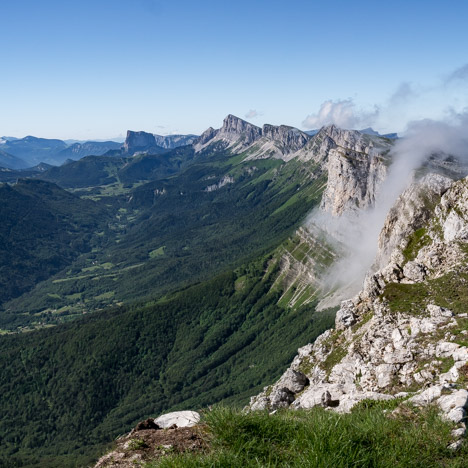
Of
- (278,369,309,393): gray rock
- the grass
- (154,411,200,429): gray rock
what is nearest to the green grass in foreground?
(154,411,200,429): gray rock

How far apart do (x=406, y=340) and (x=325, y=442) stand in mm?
33340

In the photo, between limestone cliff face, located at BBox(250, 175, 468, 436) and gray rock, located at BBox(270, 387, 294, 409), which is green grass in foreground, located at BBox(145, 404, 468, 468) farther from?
gray rock, located at BBox(270, 387, 294, 409)

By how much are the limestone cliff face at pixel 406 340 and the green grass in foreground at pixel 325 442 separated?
93.9 inches

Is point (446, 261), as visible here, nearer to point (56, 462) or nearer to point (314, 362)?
point (314, 362)

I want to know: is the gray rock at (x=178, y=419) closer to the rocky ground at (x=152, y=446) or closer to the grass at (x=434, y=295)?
the rocky ground at (x=152, y=446)

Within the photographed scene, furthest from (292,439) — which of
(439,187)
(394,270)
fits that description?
(439,187)

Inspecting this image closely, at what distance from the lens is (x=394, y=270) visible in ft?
238

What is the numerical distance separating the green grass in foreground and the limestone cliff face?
7.82 feet

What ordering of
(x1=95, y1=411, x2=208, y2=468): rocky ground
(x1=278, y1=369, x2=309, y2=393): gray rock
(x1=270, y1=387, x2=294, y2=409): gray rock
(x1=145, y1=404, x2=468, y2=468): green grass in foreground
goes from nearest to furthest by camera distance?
(x1=145, y1=404, x2=468, y2=468): green grass in foreground, (x1=95, y1=411, x2=208, y2=468): rocky ground, (x1=270, y1=387, x2=294, y2=409): gray rock, (x1=278, y1=369, x2=309, y2=393): gray rock

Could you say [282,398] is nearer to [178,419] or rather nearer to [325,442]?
[178,419]

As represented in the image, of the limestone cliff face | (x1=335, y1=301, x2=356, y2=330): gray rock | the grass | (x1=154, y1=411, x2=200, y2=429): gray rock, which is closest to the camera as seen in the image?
(x1=154, y1=411, x2=200, y2=429): gray rock

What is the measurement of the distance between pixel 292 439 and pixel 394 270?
64.4 meters

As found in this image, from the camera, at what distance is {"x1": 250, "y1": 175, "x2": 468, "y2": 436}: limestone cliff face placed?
1159 inches

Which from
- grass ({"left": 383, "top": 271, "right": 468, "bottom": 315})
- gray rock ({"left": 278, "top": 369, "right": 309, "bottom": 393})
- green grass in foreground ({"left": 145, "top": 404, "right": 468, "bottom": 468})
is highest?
green grass in foreground ({"left": 145, "top": 404, "right": 468, "bottom": 468})
